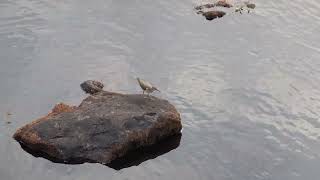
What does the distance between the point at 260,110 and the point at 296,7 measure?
Result: 13.8 m

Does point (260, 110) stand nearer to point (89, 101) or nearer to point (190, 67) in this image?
point (190, 67)

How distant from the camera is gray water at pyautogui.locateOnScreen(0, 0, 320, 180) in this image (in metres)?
22.0

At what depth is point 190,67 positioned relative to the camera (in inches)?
1125

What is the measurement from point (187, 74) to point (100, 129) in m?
7.57

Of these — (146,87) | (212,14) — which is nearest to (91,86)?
(146,87)

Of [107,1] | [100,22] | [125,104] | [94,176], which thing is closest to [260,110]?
[125,104]

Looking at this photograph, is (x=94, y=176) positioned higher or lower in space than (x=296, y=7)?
lower

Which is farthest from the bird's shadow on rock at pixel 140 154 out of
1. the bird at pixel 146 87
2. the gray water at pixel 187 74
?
the bird at pixel 146 87

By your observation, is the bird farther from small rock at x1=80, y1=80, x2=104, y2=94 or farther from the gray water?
small rock at x1=80, y1=80, x2=104, y2=94

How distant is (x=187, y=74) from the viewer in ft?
91.8

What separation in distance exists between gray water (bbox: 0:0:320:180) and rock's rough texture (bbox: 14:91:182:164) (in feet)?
1.66

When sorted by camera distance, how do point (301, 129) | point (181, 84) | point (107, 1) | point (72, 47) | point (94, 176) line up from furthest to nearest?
point (107, 1) → point (72, 47) → point (181, 84) → point (301, 129) → point (94, 176)

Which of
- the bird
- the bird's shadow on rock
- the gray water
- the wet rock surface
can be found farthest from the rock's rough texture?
the wet rock surface

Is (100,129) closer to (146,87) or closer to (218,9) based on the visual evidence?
(146,87)
